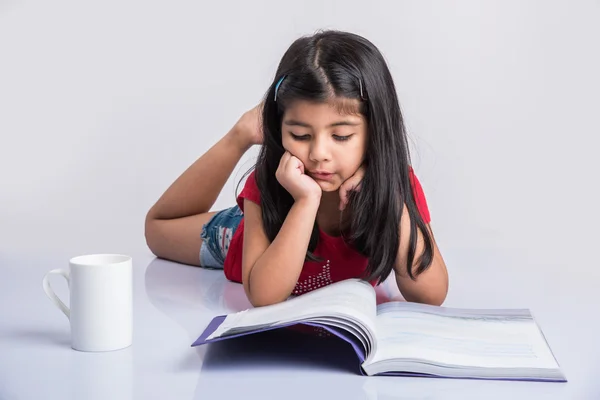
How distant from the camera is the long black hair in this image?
5.99ft

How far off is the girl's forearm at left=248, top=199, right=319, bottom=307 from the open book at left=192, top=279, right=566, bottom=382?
3.7 inches

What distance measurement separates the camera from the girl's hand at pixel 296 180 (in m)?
1.84

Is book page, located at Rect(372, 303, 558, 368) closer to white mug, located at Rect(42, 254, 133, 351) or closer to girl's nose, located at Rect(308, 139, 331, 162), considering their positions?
girl's nose, located at Rect(308, 139, 331, 162)

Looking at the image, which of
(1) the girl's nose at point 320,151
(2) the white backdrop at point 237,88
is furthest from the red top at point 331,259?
(2) the white backdrop at point 237,88

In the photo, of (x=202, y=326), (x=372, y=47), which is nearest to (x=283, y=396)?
(x=202, y=326)

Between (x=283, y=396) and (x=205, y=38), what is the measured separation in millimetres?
2298

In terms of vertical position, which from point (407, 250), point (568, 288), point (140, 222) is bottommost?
point (140, 222)

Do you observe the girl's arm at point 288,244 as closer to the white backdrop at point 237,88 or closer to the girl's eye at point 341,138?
the girl's eye at point 341,138

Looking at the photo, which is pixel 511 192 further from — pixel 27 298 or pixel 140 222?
pixel 27 298

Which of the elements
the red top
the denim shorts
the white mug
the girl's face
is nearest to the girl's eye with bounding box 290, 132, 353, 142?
the girl's face

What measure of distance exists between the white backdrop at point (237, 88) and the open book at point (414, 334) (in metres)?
1.51

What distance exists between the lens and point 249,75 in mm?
3420

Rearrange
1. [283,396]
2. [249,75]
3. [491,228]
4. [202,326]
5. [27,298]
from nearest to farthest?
[283,396]
[202,326]
[27,298]
[491,228]
[249,75]

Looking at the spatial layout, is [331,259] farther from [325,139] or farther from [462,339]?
[462,339]
